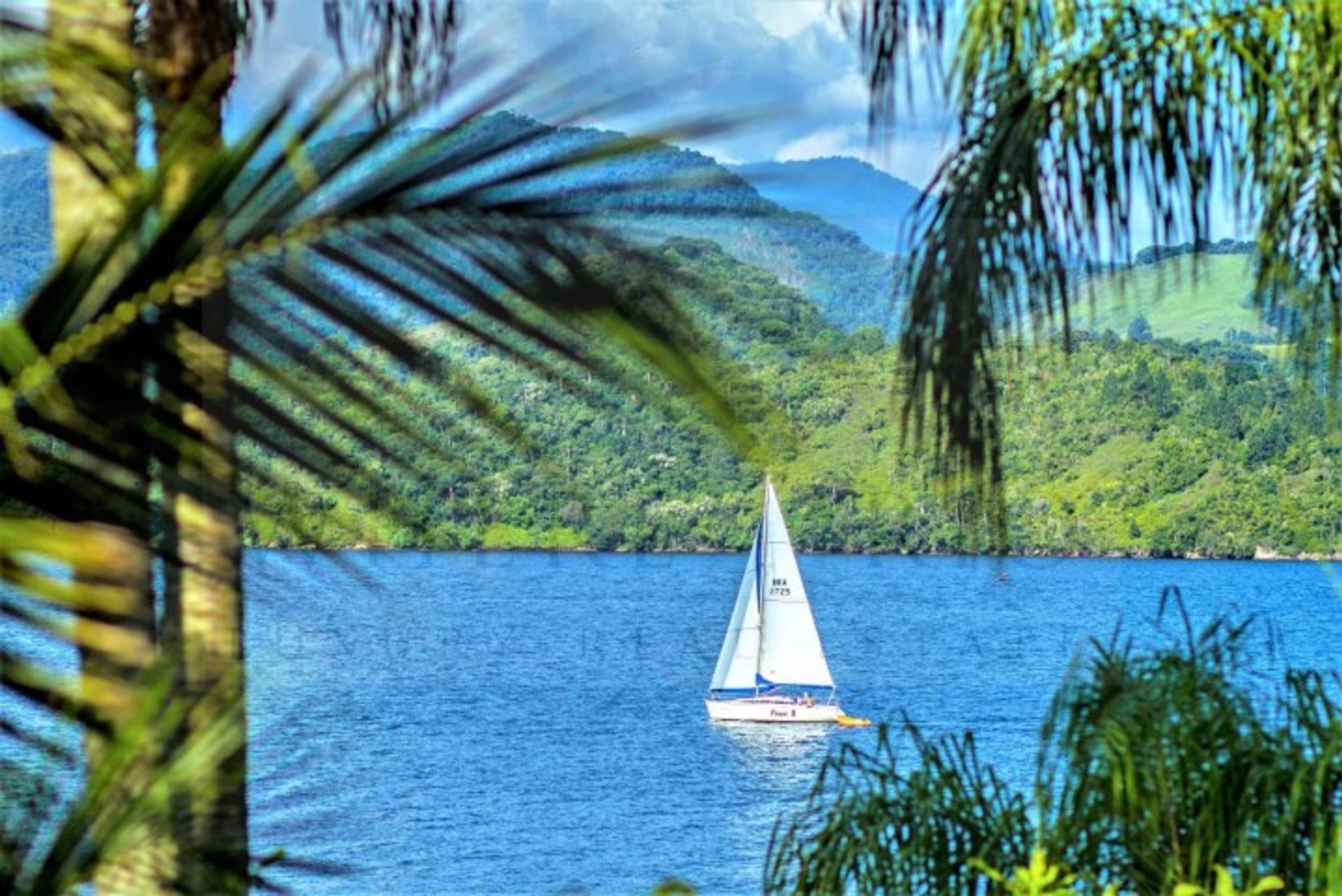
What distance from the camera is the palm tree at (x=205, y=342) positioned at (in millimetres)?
657

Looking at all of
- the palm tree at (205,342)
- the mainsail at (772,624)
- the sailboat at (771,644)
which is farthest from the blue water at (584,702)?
the mainsail at (772,624)

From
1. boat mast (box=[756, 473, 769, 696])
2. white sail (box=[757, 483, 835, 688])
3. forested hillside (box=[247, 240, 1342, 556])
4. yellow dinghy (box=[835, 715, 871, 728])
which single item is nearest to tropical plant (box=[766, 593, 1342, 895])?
forested hillside (box=[247, 240, 1342, 556])

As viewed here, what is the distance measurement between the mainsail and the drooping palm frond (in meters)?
24.6

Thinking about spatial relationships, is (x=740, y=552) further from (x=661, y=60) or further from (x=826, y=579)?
(x=661, y=60)

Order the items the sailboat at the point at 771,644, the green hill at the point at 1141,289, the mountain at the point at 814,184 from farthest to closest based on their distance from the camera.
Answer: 1. the sailboat at the point at 771,644
2. the green hill at the point at 1141,289
3. the mountain at the point at 814,184

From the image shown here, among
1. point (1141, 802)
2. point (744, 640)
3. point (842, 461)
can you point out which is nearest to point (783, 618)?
point (744, 640)

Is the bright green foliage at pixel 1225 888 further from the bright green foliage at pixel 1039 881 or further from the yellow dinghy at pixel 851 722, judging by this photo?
the yellow dinghy at pixel 851 722

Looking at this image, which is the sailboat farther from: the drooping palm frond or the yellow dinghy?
the drooping palm frond

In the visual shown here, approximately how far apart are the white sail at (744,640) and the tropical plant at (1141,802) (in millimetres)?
24478

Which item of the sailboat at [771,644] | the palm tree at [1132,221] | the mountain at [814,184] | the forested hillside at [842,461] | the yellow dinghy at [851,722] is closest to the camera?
the mountain at [814,184]

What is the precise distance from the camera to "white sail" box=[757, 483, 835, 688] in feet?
93.6

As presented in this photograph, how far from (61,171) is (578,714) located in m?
37.7

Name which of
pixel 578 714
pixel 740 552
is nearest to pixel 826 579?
pixel 740 552

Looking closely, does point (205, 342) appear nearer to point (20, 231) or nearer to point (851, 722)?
point (20, 231)
